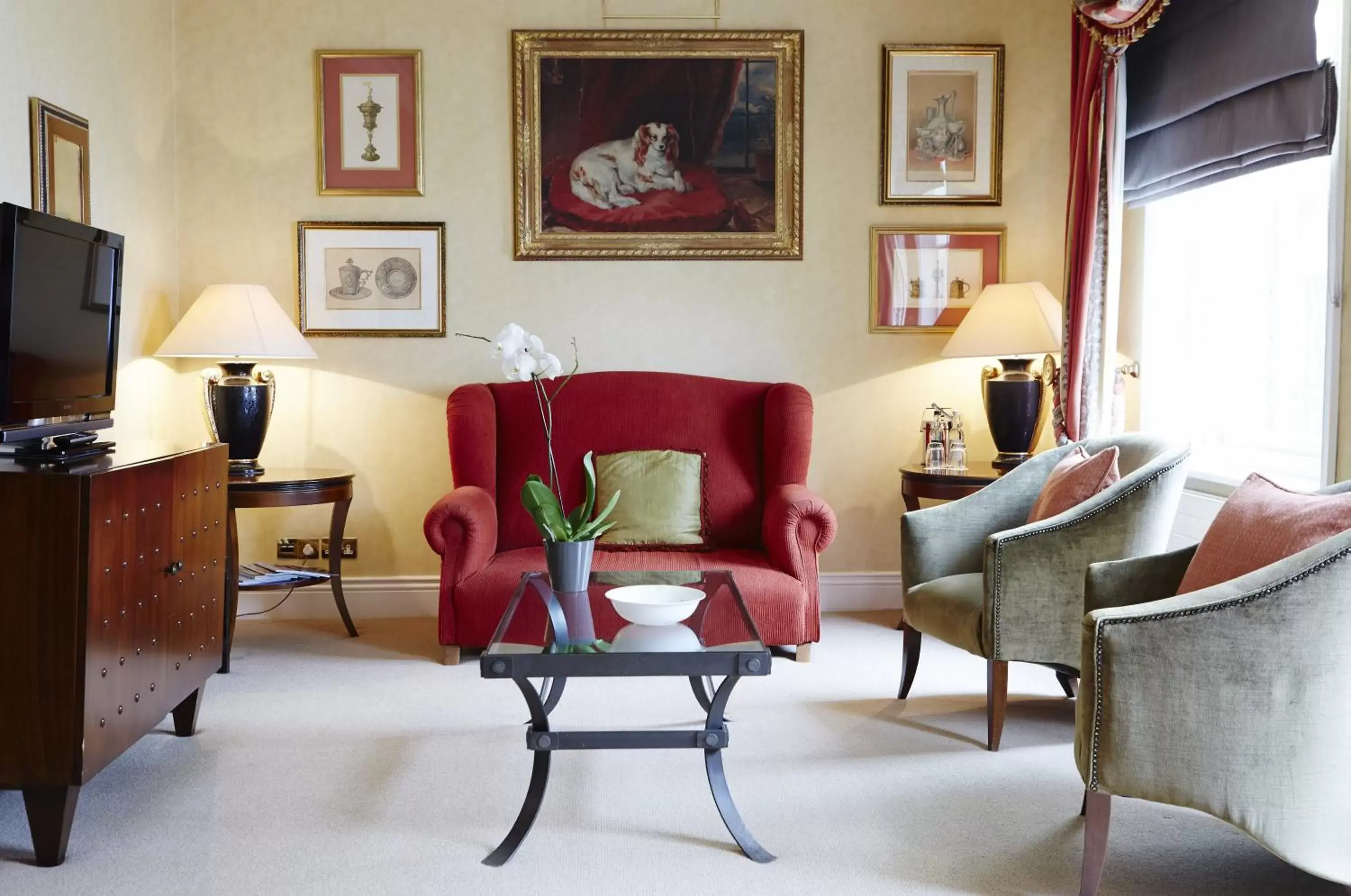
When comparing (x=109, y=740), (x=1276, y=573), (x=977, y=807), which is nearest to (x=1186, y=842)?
(x=977, y=807)

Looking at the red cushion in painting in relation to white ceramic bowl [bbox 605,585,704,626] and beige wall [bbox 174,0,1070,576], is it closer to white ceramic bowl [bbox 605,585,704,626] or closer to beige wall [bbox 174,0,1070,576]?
beige wall [bbox 174,0,1070,576]

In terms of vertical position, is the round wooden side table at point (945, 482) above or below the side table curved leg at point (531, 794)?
above

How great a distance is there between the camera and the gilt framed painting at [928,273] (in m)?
4.91

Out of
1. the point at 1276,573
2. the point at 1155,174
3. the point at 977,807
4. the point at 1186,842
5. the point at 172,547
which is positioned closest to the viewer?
the point at 1276,573

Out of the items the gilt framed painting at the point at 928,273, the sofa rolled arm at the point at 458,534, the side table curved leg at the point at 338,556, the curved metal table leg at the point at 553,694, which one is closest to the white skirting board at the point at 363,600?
the side table curved leg at the point at 338,556

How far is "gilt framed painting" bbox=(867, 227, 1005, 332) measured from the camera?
491 cm

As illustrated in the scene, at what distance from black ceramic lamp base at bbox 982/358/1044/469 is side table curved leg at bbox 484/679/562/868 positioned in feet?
8.70

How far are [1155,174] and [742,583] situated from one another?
2.20 m

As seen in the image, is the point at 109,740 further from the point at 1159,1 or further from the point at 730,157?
the point at 1159,1

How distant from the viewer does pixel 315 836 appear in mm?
2529

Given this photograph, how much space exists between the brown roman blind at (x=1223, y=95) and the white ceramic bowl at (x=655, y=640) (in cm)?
229

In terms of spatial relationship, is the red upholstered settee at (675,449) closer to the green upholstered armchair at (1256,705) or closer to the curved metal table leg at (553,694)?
the curved metal table leg at (553,694)

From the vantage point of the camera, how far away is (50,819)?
7.91 feet

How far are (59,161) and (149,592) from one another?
178 cm
